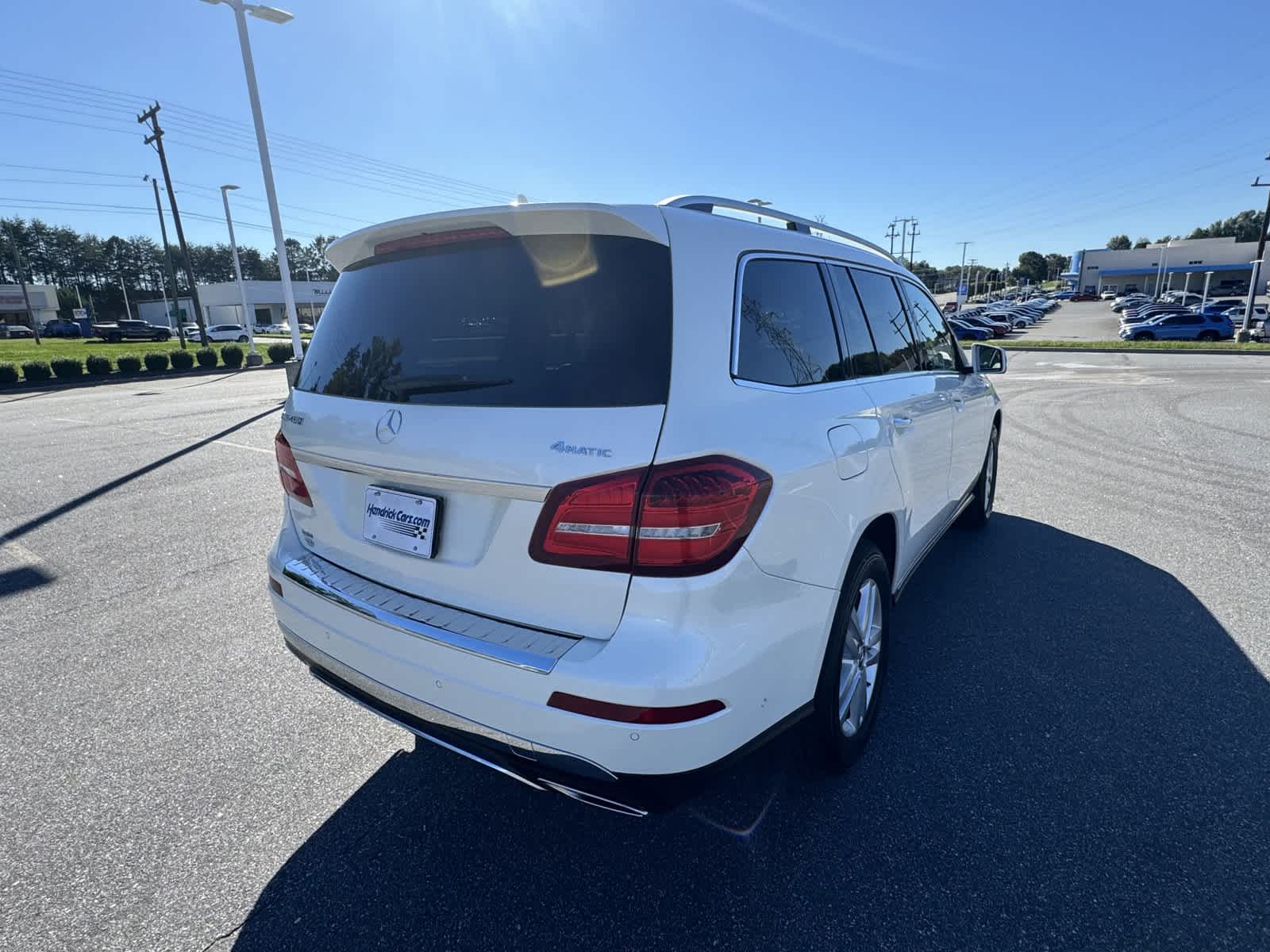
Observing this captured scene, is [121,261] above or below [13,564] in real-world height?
above

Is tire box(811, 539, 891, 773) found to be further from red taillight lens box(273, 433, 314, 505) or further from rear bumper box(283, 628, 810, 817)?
red taillight lens box(273, 433, 314, 505)

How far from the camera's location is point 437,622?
6.36 feet

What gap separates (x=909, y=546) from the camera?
10.2 feet

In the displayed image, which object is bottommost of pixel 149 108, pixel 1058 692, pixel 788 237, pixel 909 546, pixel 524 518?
pixel 1058 692

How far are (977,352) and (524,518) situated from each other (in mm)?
4105

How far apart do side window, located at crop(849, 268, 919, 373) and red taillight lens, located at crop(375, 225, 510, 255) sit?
1648 mm

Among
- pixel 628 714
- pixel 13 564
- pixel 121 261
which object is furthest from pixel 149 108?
pixel 121 261

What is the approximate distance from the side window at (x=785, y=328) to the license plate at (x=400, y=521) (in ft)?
3.31

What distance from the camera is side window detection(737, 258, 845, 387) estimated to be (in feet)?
6.78

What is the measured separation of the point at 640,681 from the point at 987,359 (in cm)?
420

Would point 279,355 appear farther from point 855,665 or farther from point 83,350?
point 855,665

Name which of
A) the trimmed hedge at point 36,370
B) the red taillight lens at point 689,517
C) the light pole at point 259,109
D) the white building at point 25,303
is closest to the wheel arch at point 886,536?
the red taillight lens at point 689,517

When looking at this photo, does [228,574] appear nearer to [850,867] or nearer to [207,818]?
[207,818]

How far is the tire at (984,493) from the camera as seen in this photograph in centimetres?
499
